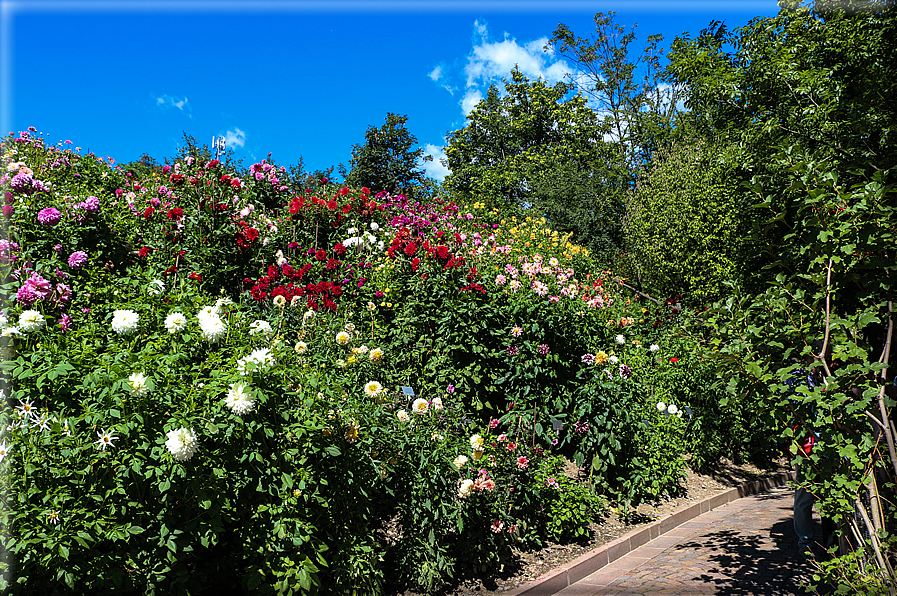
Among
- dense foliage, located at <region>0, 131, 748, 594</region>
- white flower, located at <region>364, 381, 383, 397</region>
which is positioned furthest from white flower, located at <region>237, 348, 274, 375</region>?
white flower, located at <region>364, 381, 383, 397</region>

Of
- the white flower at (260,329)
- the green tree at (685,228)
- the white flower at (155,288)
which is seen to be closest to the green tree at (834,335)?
the white flower at (260,329)

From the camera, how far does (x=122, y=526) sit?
253cm

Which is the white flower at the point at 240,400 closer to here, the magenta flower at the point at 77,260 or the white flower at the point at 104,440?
the white flower at the point at 104,440

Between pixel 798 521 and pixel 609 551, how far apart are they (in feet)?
5.35

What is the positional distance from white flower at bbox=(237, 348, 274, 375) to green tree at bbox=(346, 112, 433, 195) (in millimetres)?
23305

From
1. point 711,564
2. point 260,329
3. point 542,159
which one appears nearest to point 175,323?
point 260,329

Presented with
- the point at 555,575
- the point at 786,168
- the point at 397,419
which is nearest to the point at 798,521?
the point at 555,575

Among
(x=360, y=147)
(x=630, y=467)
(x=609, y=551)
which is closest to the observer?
(x=609, y=551)

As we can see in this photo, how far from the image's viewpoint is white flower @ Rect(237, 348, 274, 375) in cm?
291

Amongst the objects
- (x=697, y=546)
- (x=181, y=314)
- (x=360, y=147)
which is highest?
(x=360, y=147)

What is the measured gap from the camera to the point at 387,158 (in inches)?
1047

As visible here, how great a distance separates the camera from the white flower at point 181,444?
2.56m

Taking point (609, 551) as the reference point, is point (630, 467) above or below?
above

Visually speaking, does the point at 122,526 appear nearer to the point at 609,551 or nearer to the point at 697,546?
the point at 609,551
